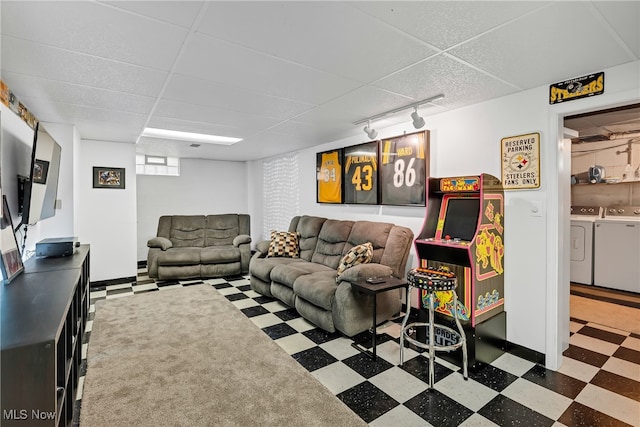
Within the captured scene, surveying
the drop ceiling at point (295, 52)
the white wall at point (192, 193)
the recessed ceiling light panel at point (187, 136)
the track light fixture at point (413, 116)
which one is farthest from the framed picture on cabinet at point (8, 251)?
the white wall at point (192, 193)

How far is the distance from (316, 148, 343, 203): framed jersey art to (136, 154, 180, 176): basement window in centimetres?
341

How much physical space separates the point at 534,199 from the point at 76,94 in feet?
12.8

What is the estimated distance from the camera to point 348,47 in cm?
179

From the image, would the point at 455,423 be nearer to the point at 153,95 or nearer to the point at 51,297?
the point at 51,297

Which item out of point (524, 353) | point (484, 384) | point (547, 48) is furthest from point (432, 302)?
point (547, 48)

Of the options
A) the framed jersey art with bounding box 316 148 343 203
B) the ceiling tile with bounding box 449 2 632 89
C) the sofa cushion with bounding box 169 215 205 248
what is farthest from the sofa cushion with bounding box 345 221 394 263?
the sofa cushion with bounding box 169 215 205 248

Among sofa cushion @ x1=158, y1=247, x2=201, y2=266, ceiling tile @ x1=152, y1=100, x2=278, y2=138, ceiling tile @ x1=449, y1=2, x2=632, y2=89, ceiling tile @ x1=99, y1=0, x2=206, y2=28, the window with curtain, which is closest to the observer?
ceiling tile @ x1=99, y1=0, x2=206, y2=28

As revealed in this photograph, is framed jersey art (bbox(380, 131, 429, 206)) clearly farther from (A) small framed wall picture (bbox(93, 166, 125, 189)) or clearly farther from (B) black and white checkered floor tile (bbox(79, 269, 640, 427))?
(A) small framed wall picture (bbox(93, 166, 125, 189))

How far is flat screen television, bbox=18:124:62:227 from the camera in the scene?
7.53 ft

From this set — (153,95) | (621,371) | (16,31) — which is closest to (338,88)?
(153,95)

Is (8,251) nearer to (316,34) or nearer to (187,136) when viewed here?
(316,34)

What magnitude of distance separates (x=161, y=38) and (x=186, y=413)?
2.23 metres

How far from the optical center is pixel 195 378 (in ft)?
7.63

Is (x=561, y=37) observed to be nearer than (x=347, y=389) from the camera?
Yes
